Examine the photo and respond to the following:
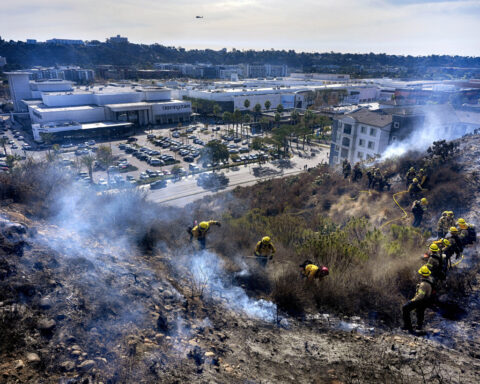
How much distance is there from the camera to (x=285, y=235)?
35.0 ft

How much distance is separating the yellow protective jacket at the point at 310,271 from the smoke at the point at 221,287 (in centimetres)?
108

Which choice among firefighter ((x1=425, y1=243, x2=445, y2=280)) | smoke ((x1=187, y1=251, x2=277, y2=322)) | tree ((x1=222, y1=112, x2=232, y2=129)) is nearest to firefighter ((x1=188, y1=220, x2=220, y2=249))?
smoke ((x1=187, y1=251, x2=277, y2=322))

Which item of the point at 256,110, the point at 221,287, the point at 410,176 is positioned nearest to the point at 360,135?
the point at 410,176

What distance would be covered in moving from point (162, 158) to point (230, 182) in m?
10.6

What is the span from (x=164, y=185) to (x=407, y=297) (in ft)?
86.8

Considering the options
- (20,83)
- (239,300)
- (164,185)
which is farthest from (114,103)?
(239,300)

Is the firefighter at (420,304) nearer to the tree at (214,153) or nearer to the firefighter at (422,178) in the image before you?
the firefighter at (422,178)

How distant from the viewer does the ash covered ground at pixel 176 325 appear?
14.9 feet

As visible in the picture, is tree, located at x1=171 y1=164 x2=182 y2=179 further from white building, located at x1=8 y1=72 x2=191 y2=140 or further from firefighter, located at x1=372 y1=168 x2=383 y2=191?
white building, located at x1=8 y1=72 x2=191 y2=140

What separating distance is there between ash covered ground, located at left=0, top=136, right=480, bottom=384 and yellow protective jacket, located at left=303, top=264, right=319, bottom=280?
0.60 metres

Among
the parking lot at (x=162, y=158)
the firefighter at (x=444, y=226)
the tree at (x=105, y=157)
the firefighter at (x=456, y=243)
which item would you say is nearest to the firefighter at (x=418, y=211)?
the firefighter at (x=444, y=226)

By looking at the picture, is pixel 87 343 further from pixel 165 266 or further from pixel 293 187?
pixel 293 187

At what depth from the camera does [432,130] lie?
86.7 ft

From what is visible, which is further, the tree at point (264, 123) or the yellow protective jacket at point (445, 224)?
the tree at point (264, 123)
